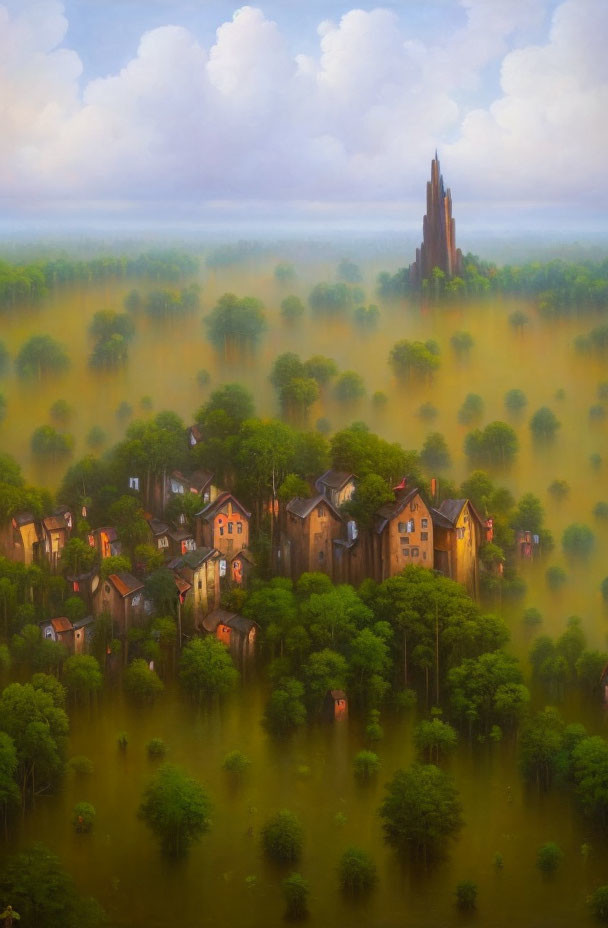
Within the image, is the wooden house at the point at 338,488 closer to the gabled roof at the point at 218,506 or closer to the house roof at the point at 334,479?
the house roof at the point at 334,479

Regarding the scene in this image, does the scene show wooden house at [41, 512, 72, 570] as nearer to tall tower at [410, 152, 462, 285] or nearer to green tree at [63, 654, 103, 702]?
green tree at [63, 654, 103, 702]

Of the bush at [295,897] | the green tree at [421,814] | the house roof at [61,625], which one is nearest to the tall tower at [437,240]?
the house roof at [61,625]

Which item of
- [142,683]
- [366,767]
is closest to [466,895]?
[366,767]

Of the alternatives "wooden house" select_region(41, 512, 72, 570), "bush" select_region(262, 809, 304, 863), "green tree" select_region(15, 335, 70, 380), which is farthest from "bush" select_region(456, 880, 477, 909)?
"green tree" select_region(15, 335, 70, 380)

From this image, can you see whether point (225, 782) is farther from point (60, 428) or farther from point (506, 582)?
point (60, 428)

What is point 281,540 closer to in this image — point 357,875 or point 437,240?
point 357,875

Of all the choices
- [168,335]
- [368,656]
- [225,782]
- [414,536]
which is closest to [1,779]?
[225,782]
